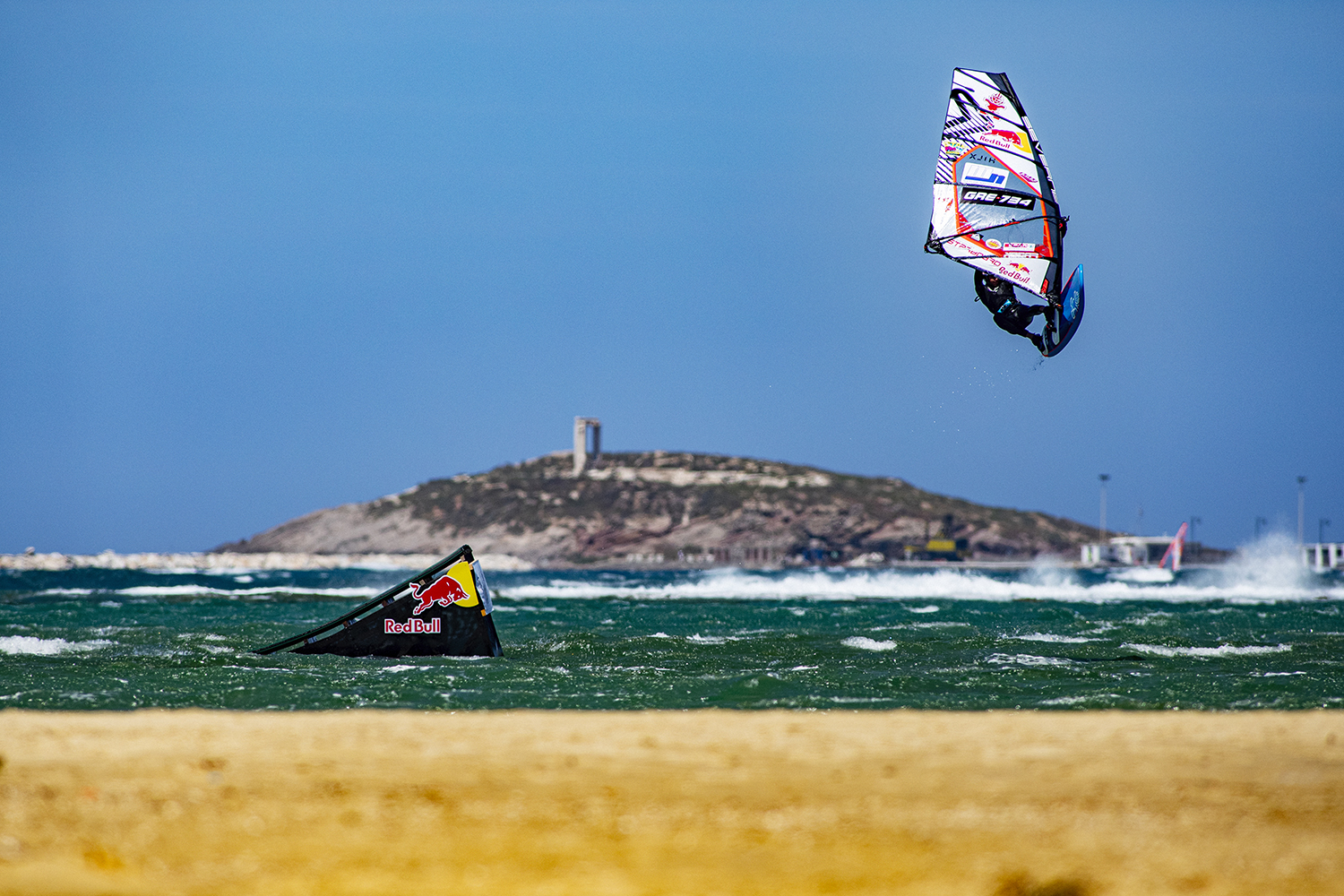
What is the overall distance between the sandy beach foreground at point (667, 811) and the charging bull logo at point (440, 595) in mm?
6897

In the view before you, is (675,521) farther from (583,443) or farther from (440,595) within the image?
(440,595)

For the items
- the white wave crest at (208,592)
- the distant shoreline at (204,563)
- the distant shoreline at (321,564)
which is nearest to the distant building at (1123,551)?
the distant shoreline at (321,564)

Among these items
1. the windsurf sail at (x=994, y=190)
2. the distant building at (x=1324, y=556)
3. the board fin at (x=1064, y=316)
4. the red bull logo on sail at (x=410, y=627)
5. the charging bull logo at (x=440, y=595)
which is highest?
the windsurf sail at (x=994, y=190)

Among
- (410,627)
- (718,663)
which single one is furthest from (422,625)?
(718,663)

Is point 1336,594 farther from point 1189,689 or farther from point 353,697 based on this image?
point 353,697

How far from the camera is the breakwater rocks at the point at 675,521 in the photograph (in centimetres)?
13488

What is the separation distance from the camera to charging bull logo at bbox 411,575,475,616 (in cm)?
1546

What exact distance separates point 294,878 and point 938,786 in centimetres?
331

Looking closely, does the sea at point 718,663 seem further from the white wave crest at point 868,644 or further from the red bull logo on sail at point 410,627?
the red bull logo on sail at point 410,627

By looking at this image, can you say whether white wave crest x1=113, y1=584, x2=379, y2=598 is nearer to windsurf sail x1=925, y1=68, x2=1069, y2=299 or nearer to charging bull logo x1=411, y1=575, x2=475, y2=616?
charging bull logo x1=411, y1=575, x2=475, y2=616

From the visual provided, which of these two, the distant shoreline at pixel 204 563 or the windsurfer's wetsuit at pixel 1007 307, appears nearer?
the windsurfer's wetsuit at pixel 1007 307

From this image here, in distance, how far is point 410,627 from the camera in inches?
607

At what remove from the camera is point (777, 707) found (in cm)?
1097

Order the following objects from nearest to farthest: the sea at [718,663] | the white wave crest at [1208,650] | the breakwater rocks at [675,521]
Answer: the sea at [718,663]
the white wave crest at [1208,650]
the breakwater rocks at [675,521]
